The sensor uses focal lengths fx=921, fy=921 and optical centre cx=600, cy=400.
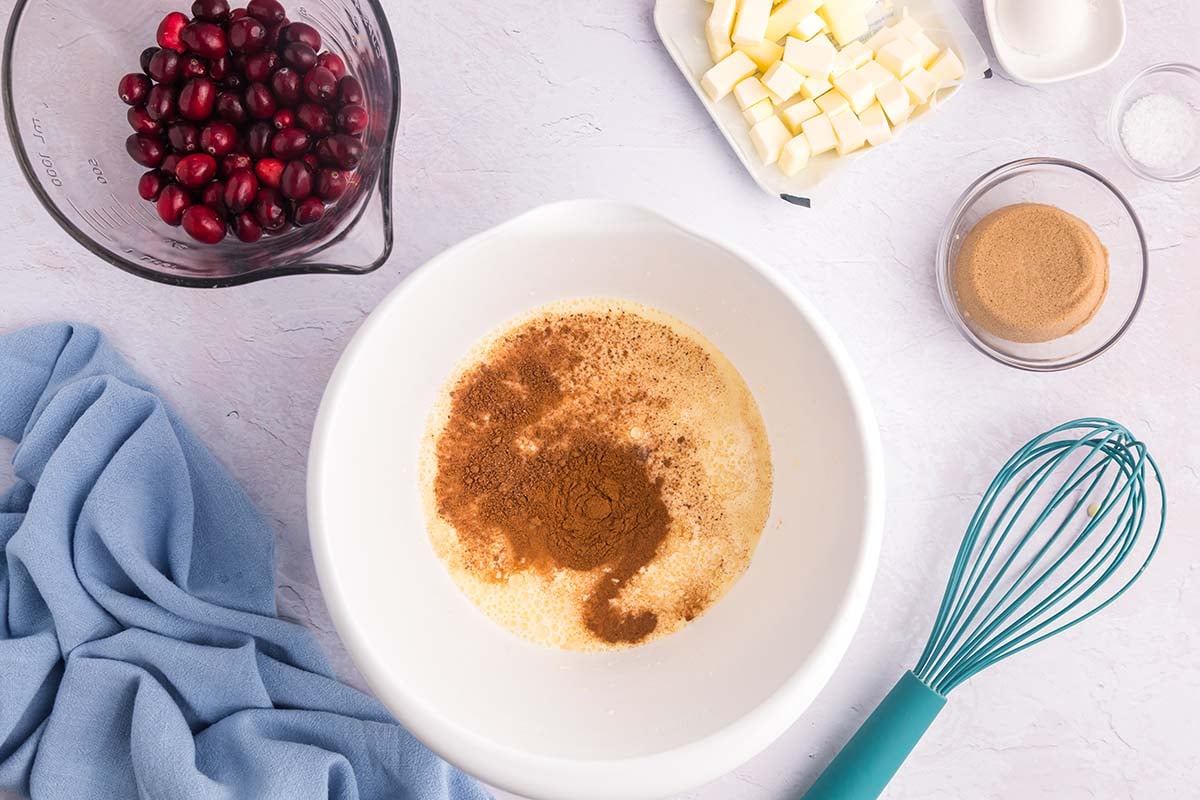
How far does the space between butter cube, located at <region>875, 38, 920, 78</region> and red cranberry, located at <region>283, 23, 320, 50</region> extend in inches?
24.0

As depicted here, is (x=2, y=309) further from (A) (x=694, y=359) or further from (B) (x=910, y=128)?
(B) (x=910, y=128)

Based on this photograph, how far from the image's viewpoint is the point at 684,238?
0.94m

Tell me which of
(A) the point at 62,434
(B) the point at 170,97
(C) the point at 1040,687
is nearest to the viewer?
(B) the point at 170,97

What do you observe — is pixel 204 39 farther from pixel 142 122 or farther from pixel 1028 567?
pixel 1028 567

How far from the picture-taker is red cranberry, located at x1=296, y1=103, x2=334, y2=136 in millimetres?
907

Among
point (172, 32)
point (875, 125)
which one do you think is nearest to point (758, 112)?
point (875, 125)

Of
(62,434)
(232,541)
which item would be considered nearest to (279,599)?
(232,541)

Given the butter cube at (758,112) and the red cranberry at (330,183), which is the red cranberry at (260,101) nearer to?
the red cranberry at (330,183)

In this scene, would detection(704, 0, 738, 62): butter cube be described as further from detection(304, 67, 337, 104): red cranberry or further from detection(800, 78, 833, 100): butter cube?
detection(304, 67, 337, 104): red cranberry

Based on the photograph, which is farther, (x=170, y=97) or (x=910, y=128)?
(x=910, y=128)

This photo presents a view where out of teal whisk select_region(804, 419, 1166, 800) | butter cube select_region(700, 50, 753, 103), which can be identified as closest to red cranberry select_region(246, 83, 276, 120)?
butter cube select_region(700, 50, 753, 103)

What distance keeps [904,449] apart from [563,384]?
42cm

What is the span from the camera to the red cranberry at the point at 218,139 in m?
0.90

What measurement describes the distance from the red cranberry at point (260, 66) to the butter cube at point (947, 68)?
711 millimetres
